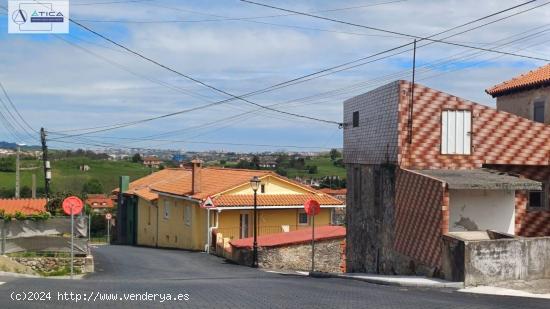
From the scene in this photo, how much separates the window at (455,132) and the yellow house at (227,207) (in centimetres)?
1604

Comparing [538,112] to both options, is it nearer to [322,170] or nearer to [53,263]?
[53,263]

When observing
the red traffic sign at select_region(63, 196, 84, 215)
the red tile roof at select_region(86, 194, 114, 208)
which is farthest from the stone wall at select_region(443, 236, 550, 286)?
the red tile roof at select_region(86, 194, 114, 208)

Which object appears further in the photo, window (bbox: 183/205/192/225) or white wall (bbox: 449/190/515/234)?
window (bbox: 183/205/192/225)

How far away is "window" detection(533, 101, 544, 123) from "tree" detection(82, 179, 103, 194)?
66593mm

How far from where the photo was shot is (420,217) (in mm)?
16828

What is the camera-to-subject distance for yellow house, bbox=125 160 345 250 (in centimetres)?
3359

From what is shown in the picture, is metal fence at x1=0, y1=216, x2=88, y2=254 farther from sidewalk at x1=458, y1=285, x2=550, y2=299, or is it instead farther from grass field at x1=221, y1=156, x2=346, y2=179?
grass field at x1=221, y1=156, x2=346, y2=179

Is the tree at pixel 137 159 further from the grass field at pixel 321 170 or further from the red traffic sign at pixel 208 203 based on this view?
the red traffic sign at pixel 208 203

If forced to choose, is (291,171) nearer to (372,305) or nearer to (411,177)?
(411,177)

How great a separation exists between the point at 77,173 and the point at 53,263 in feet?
243

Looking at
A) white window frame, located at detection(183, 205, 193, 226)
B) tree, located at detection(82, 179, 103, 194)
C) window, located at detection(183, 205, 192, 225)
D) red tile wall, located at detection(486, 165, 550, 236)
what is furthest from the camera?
tree, located at detection(82, 179, 103, 194)

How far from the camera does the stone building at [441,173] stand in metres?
16.6

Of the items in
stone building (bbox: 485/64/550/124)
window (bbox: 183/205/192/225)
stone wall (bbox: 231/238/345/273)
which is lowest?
stone wall (bbox: 231/238/345/273)

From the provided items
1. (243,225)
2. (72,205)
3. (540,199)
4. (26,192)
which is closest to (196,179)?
(243,225)
